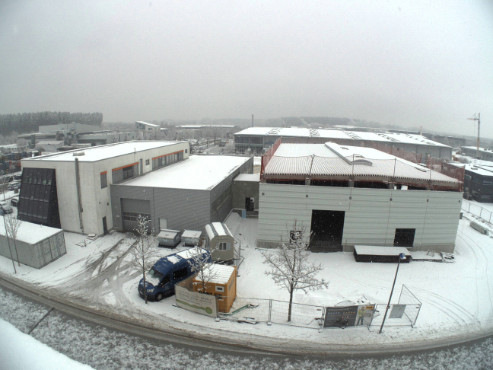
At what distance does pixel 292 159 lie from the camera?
20.2m

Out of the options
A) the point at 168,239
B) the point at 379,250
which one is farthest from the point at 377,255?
the point at 168,239

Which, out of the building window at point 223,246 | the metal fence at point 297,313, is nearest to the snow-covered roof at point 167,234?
the building window at point 223,246

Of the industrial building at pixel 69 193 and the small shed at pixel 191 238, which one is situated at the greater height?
the industrial building at pixel 69 193

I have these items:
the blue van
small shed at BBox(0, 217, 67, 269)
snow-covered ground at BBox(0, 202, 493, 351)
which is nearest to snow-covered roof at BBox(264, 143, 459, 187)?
snow-covered ground at BBox(0, 202, 493, 351)

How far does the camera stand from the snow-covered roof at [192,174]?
19562mm

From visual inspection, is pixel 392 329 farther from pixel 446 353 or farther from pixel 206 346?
pixel 206 346

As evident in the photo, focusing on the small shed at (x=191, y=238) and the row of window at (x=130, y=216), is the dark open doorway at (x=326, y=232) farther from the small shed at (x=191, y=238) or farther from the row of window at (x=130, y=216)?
the row of window at (x=130, y=216)

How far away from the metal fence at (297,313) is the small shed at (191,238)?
224 inches

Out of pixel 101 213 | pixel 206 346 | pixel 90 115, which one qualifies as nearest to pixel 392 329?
pixel 206 346

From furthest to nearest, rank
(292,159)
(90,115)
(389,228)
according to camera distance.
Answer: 1. (90,115)
2. (292,159)
3. (389,228)

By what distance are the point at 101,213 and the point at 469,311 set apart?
1934cm

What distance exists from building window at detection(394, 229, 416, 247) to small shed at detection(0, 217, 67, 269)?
1863 centimetres

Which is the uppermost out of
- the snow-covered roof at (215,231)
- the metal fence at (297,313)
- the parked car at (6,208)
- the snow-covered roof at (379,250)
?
the snow-covered roof at (215,231)

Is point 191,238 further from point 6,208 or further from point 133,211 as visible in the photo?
point 6,208
